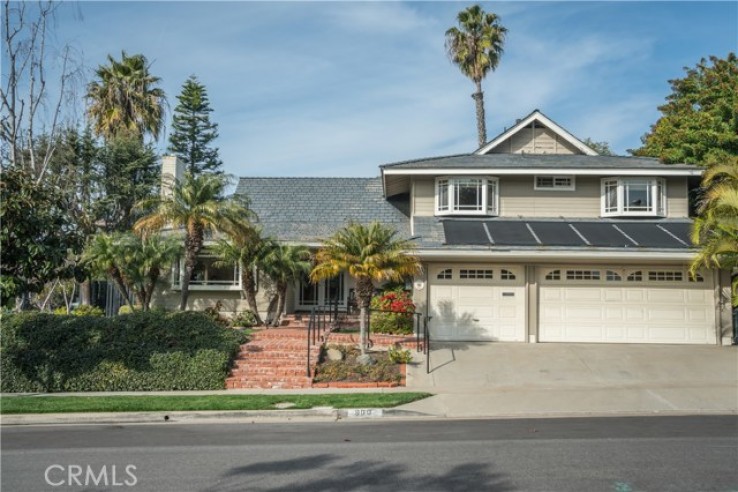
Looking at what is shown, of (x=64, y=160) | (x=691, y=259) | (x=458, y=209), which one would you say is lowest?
(x=691, y=259)

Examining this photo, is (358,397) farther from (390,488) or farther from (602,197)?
(602,197)

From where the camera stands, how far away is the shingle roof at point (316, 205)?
77.7 ft

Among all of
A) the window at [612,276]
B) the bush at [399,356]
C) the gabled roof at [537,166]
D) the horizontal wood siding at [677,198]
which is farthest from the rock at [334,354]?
the horizontal wood siding at [677,198]

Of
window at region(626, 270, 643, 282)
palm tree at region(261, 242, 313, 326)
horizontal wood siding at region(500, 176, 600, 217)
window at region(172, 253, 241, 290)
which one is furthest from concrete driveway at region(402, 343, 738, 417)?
window at region(172, 253, 241, 290)

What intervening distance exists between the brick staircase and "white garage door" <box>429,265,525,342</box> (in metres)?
4.28

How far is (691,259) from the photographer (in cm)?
1844

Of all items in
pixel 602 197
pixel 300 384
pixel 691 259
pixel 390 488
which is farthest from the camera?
pixel 602 197

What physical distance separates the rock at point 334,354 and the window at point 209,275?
23.1 feet

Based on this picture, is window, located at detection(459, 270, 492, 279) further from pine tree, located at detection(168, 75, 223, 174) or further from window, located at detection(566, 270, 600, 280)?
pine tree, located at detection(168, 75, 223, 174)

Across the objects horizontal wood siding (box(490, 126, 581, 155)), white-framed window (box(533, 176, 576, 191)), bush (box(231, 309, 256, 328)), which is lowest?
bush (box(231, 309, 256, 328))

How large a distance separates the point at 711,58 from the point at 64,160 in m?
28.4

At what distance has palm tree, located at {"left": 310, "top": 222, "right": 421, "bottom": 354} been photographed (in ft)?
52.0

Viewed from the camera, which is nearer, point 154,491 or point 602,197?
point 154,491

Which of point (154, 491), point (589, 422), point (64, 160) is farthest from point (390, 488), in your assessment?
point (64, 160)
